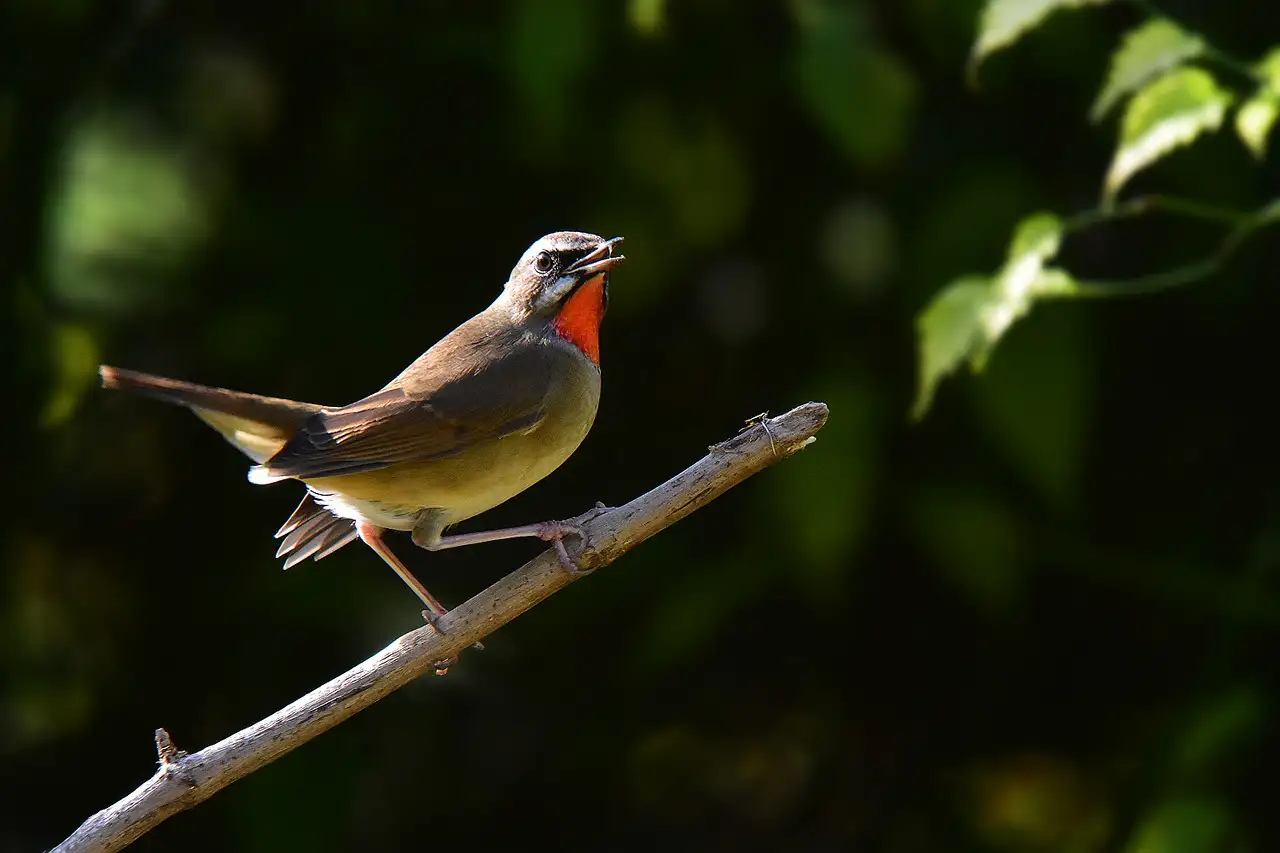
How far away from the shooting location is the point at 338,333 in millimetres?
5555

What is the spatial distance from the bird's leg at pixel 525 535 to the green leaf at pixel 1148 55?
1734 mm

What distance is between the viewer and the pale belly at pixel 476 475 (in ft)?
12.2

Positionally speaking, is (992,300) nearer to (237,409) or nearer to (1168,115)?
(1168,115)

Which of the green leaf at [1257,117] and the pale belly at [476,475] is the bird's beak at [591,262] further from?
the green leaf at [1257,117]

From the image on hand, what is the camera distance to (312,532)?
13.7ft

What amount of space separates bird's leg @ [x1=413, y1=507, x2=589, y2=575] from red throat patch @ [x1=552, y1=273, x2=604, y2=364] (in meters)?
0.63

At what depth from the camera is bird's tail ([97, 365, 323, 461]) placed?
3465 millimetres

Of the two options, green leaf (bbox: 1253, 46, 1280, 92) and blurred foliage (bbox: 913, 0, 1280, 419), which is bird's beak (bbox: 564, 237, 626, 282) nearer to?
blurred foliage (bbox: 913, 0, 1280, 419)

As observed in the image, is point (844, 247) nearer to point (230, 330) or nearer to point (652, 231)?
point (652, 231)

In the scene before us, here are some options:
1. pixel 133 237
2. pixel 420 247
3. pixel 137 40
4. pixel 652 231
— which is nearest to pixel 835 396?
pixel 652 231

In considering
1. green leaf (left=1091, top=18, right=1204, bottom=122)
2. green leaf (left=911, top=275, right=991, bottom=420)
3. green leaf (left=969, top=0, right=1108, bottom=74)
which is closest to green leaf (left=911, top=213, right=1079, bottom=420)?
green leaf (left=911, top=275, right=991, bottom=420)

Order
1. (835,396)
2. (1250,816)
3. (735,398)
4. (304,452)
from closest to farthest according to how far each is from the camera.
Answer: (304,452) < (1250,816) < (835,396) < (735,398)

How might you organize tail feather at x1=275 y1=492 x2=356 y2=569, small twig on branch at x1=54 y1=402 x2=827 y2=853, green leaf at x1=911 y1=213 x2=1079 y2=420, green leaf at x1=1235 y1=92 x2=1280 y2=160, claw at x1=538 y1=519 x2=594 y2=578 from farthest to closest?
tail feather at x1=275 y1=492 x2=356 y2=569 → green leaf at x1=911 y1=213 x2=1079 y2=420 → green leaf at x1=1235 y1=92 x2=1280 y2=160 → claw at x1=538 y1=519 x2=594 y2=578 → small twig on branch at x1=54 y1=402 x2=827 y2=853

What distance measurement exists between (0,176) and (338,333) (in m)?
1.41
